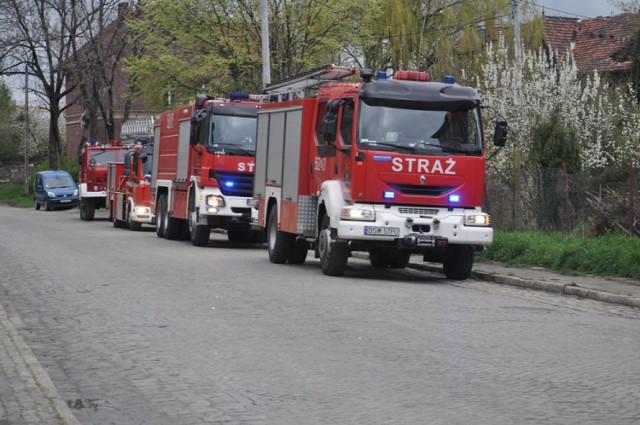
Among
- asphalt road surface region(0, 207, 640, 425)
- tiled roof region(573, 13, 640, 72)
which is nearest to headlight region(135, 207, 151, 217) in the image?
asphalt road surface region(0, 207, 640, 425)

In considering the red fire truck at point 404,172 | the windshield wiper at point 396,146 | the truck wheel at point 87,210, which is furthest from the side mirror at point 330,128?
the truck wheel at point 87,210

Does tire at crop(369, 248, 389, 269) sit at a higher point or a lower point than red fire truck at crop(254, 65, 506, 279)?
lower

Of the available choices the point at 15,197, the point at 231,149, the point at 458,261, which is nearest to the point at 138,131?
the point at 231,149

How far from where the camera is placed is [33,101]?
2788 inches

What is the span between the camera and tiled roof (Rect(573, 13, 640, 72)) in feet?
163

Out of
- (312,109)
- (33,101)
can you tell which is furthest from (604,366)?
(33,101)

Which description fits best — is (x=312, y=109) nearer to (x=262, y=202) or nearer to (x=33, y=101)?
(x=262, y=202)

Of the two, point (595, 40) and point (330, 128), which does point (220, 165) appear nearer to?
point (330, 128)

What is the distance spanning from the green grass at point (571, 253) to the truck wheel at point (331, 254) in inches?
135

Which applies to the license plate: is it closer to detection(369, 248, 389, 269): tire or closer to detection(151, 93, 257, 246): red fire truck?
detection(369, 248, 389, 269): tire

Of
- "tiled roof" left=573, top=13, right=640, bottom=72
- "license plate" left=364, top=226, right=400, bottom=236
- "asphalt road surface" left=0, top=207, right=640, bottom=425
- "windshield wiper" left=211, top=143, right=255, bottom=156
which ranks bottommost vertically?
"asphalt road surface" left=0, top=207, right=640, bottom=425

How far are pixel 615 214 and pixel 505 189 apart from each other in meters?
4.05

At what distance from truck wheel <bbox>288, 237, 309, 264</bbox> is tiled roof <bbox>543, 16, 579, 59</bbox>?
36516 millimetres

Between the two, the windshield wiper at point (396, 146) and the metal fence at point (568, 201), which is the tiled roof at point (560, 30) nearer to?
the metal fence at point (568, 201)
